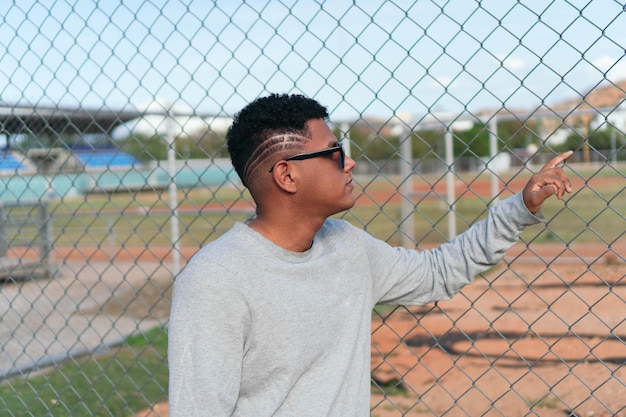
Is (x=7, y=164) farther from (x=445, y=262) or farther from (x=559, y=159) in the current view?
(x=559, y=159)

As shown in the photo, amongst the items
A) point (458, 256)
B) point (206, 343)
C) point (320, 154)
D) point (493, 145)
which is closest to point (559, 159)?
point (458, 256)

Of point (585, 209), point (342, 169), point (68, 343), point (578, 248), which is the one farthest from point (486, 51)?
point (585, 209)

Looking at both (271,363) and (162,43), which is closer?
(271,363)

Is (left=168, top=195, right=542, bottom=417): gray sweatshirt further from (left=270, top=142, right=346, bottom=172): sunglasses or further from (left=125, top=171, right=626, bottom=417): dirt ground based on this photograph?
(left=125, top=171, right=626, bottom=417): dirt ground

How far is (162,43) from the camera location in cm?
300

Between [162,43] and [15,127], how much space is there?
1.99 meters

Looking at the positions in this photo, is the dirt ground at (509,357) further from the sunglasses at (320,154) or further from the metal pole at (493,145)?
the sunglasses at (320,154)

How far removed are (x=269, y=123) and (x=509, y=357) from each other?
13.6 feet

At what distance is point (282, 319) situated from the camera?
1812 millimetres

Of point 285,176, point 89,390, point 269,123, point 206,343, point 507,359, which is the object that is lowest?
point 507,359

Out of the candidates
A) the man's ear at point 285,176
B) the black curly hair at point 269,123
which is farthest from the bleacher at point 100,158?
the man's ear at point 285,176

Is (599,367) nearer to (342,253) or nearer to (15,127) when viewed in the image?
(342,253)

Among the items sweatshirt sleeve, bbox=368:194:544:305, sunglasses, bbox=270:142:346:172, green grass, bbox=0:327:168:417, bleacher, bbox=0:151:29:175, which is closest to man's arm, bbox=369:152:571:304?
sweatshirt sleeve, bbox=368:194:544:305

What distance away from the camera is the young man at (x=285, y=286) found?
1.71 metres
